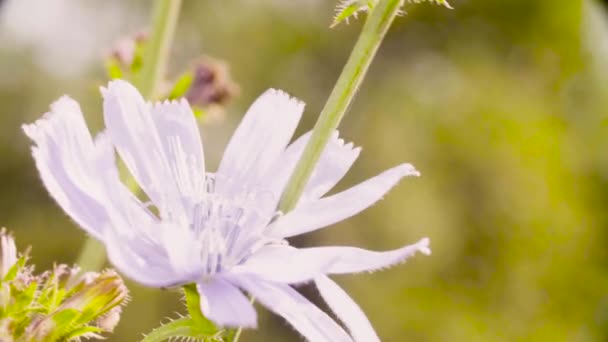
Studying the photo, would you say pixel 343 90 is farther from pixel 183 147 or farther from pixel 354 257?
pixel 183 147

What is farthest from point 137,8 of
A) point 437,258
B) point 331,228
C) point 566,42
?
point 566,42

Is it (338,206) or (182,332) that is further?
(338,206)

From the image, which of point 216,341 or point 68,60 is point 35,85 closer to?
point 68,60

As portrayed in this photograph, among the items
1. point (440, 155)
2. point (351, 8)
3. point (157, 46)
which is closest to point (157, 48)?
point (157, 46)

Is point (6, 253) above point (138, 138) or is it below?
below

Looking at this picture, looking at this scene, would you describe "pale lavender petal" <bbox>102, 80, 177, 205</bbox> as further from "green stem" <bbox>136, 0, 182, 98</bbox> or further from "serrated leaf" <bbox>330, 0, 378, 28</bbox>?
"green stem" <bbox>136, 0, 182, 98</bbox>

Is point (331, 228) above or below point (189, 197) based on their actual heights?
above
